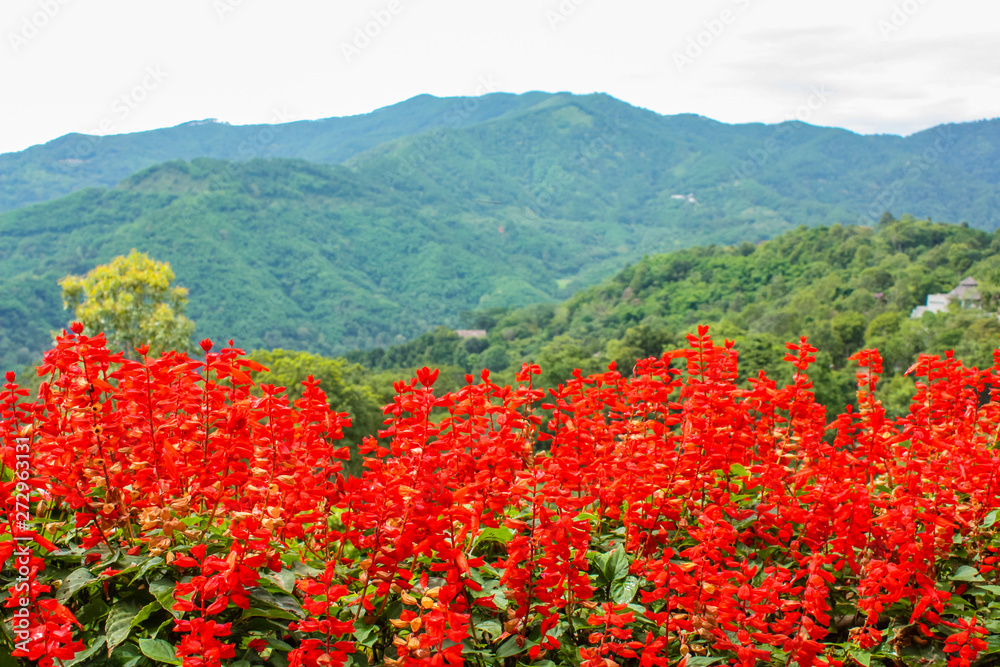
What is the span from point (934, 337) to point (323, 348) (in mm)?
77021

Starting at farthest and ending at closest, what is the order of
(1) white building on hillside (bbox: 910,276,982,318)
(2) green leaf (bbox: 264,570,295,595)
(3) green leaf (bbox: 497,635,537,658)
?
(1) white building on hillside (bbox: 910,276,982,318)
(3) green leaf (bbox: 497,635,537,658)
(2) green leaf (bbox: 264,570,295,595)

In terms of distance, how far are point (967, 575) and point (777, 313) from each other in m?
56.0

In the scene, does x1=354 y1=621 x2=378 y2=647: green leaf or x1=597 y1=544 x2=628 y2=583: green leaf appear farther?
x1=597 y1=544 x2=628 y2=583: green leaf

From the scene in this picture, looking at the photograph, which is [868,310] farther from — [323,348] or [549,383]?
[323,348]

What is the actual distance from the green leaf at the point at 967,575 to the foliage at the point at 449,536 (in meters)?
0.01

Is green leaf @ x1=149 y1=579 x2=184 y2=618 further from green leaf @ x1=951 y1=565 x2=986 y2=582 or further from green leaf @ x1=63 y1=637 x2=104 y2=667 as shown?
green leaf @ x1=951 y1=565 x2=986 y2=582

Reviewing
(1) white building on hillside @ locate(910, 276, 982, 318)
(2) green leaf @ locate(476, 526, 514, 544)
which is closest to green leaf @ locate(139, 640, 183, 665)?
(2) green leaf @ locate(476, 526, 514, 544)

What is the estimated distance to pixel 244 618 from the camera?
2041 mm

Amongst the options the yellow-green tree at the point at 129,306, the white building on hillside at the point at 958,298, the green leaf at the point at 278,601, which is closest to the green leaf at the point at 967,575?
the green leaf at the point at 278,601

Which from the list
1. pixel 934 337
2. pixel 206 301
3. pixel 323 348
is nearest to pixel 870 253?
pixel 934 337

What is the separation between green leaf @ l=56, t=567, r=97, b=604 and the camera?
203 centimetres

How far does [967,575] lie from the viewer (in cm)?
284

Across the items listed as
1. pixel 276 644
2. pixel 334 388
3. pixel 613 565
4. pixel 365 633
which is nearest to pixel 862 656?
pixel 613 565

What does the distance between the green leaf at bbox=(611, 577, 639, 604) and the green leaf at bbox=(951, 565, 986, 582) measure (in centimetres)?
142
